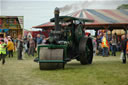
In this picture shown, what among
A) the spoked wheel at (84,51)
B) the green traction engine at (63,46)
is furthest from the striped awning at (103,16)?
the green traction engine at (63,46)

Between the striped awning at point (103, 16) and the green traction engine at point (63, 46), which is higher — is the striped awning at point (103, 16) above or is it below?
above

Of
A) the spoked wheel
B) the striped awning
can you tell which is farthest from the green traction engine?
the striped awning

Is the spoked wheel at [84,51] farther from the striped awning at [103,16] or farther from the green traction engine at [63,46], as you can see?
the striped awning at [103,16]

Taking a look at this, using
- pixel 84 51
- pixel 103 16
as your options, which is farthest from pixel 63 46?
pixel 103 16

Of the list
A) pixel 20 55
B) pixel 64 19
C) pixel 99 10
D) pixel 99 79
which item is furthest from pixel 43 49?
pixel 99 10

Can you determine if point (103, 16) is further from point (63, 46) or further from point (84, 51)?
point (63, 46)

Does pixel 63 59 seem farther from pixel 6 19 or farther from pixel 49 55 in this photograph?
pixel 6 19

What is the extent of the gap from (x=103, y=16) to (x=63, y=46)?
57.1ft

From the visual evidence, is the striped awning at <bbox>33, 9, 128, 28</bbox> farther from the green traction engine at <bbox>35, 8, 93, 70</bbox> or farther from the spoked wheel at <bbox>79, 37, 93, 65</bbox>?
the green traction engine at <bbox>35, 8, 93, 70</bbox>

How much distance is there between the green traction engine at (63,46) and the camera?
10.5 meters

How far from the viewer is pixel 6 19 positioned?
98.6 ft

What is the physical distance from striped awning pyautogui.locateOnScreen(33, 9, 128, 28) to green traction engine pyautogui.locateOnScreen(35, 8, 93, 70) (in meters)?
12.6

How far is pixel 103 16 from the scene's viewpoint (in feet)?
90.3

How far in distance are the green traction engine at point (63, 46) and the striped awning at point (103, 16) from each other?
41.4 ft
